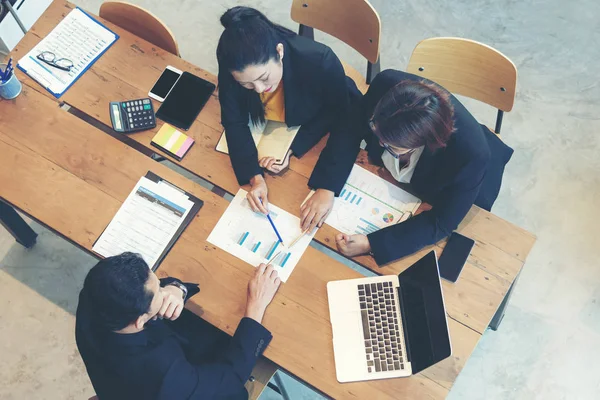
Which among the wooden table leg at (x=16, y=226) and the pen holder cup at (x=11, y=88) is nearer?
the pen holder cup at (x=11, y=88)

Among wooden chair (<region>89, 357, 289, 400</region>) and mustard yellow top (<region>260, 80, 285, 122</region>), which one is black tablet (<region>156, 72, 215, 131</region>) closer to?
mustard yellow top (<region>260, 80, 285, 122</region>)

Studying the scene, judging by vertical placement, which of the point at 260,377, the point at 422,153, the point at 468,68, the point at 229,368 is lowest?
the point at 260,377

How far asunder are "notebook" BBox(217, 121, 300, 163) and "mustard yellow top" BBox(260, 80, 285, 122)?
4cm

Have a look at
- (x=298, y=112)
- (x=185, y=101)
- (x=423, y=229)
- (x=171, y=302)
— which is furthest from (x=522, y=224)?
(x=171, y=302)

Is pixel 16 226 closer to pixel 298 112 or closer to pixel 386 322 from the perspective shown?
pixel 298 112

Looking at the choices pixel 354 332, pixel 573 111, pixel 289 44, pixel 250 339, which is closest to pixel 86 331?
pixel 250 339

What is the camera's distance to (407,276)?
1867mm

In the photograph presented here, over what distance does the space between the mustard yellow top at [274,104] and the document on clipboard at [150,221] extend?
1.43 feet

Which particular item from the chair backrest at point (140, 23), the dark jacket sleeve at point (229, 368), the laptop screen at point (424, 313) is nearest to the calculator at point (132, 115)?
the chair backrest at point (140, 23)

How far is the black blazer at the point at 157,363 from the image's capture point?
1651mm

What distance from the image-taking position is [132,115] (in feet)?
7.20

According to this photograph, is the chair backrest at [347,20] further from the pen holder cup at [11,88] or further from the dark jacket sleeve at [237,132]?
the pen holder cup at [11,88]

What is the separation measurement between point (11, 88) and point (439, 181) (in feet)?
5.42

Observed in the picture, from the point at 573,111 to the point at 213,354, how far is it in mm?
2334
